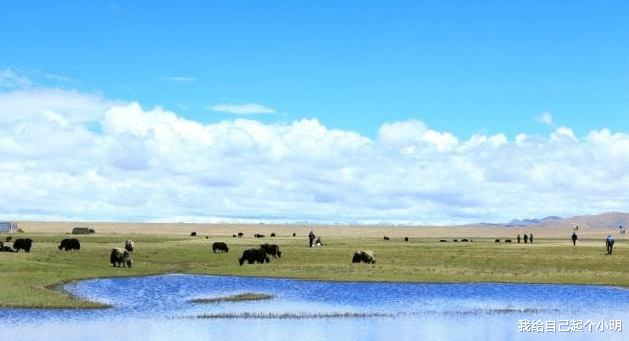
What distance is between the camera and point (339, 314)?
30531 millimetres

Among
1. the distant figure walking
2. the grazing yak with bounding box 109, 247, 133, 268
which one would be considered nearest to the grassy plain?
the grazing yak with bounding box 109, 247, 133, 268

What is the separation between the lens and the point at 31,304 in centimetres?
3212

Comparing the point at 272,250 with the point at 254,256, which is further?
the point at 272,250

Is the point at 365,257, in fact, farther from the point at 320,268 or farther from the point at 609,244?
the point at 609,244

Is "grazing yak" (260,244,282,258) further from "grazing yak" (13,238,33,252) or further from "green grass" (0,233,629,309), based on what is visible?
"grazing yak" (13,238,33,252)

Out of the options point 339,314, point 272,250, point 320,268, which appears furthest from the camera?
point 272,250

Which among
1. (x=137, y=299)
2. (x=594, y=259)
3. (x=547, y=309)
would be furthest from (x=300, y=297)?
(x=594, y=259)

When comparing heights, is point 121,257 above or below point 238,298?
above

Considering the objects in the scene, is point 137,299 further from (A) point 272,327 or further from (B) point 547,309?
(B) point 547,309

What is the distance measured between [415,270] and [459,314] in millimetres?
19976

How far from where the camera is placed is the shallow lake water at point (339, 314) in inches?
1020

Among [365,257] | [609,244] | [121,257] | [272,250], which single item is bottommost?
[121,257]

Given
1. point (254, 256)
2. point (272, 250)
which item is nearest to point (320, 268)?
point (254, 256)

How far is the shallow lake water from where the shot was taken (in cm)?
2591
